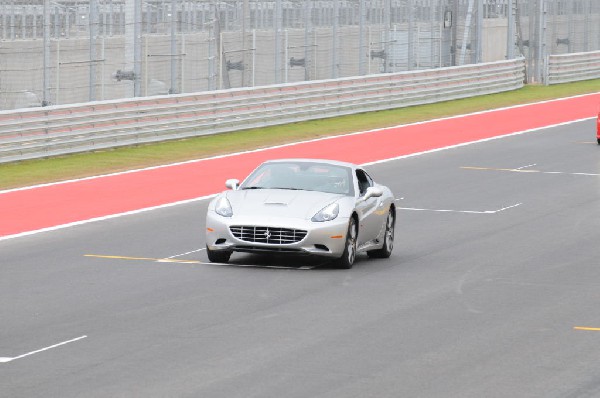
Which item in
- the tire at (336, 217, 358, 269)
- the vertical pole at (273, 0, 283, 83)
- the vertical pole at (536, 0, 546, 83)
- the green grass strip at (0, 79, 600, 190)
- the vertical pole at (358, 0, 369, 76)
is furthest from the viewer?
the vertical pole at (536, 0, 546, 83)

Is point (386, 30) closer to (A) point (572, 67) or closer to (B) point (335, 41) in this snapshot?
(B) point (335, 41)

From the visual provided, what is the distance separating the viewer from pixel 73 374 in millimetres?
11070

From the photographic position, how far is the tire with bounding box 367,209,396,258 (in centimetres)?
1880

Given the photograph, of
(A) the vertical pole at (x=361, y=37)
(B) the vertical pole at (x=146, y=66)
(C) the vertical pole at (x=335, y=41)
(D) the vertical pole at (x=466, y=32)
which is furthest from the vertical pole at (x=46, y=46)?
(D) the vertical pole at (x=466, y=32)

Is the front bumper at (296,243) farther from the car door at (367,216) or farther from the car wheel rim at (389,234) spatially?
the car wheel rim at (389,234)

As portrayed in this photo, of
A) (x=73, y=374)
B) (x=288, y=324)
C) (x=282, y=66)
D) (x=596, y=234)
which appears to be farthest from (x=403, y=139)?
(x=73, y=374)

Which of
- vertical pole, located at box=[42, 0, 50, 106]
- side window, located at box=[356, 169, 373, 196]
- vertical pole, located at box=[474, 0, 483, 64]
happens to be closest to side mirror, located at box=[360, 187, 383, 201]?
side window, located at box=[356, 169, 373, 196]

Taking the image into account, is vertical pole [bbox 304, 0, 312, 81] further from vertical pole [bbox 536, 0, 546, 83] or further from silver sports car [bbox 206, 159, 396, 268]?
silver sports car [bbox 206, 159, 396, 268]

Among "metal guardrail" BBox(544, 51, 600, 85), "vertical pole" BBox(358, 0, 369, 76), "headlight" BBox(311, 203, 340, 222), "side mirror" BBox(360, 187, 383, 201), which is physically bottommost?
"headlight" BBox(311, 203, 340, 222)

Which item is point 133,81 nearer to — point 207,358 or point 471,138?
point 471,138

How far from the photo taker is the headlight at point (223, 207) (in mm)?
17500

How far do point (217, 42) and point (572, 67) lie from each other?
23759 millimetres

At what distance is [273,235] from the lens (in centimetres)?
1708

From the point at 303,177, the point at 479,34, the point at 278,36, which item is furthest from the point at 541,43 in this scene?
the point at 303,177
